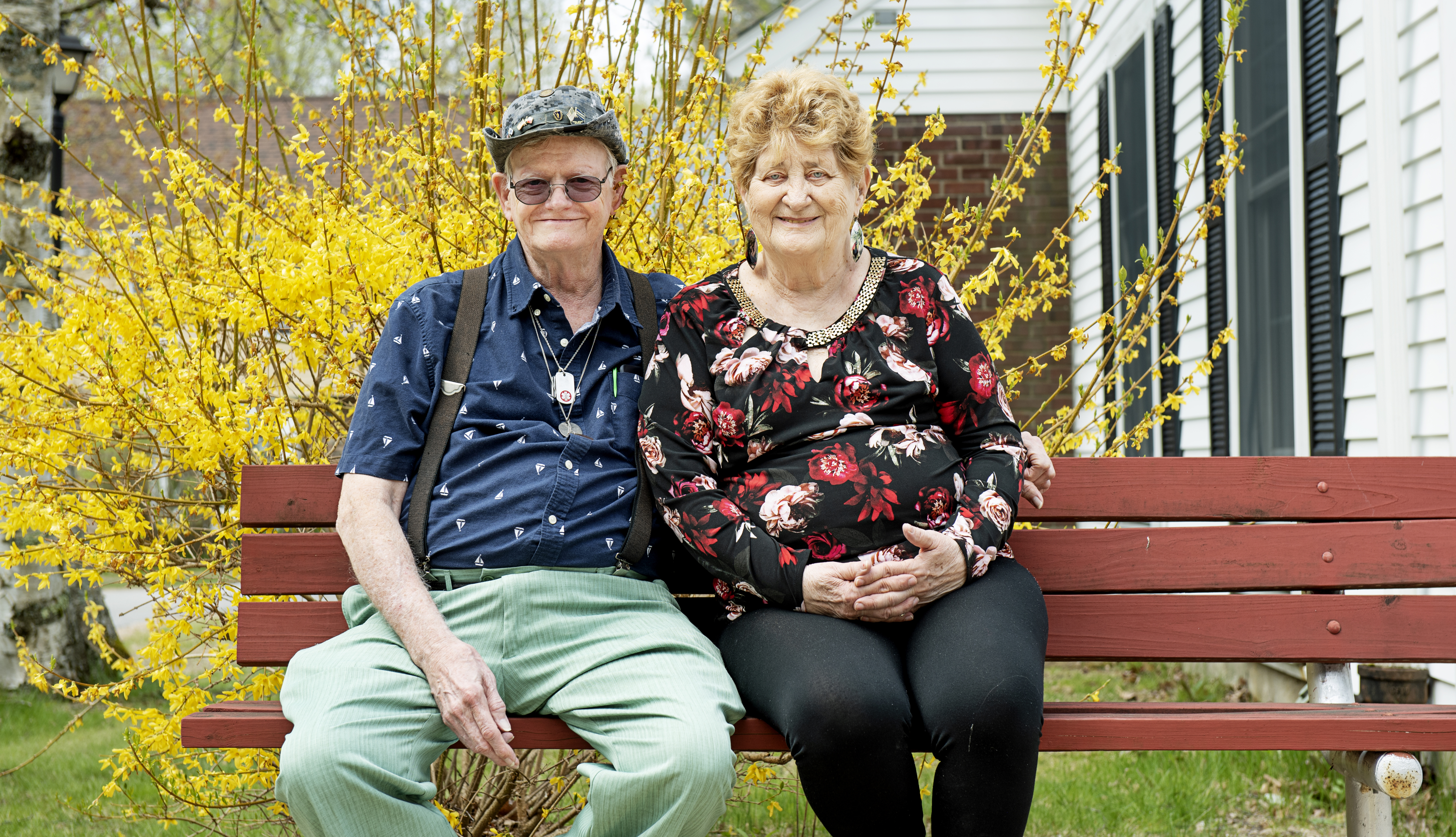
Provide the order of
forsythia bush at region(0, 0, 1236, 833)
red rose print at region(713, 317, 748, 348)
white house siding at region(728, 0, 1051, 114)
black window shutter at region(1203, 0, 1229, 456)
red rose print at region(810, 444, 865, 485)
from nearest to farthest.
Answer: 1. red rose print at region(810, 444, 865, 485)
2. red rose print at region(713, 317, 748, 348)
3. forsythia bush at region(0, 0, 1236, 833)
4. black window shutter at region(1203, 0, 1229, 456)
5. white house siding at region(728, 0, 1051, 114)

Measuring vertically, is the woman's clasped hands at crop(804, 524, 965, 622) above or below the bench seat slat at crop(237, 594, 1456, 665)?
above

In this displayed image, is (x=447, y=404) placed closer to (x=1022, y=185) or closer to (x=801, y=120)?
(x=801, y=120)

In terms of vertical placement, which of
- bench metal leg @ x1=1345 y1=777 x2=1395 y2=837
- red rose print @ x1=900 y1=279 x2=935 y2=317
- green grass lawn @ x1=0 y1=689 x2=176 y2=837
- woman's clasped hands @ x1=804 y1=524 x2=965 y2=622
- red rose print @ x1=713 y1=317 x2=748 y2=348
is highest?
red rose print @ x1=900 y1=279 x2=935 y2=317

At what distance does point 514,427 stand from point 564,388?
0.44ft

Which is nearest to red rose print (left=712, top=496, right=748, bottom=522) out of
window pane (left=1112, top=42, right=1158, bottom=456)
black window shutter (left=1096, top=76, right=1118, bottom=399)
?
window pane (left=1112, top=42, right=1158, bottom=456)

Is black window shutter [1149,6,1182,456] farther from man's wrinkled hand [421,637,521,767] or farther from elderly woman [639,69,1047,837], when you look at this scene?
man's wrinkled hand [421,637,521,767]

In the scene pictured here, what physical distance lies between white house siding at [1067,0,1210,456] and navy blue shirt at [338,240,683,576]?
281cm

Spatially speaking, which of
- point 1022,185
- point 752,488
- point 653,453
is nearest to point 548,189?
point 653,453

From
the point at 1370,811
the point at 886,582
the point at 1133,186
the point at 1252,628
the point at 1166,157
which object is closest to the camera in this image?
the point at 886,582

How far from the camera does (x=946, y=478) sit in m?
2.45

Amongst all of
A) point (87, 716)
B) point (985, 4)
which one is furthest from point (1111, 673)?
point (87, 716)

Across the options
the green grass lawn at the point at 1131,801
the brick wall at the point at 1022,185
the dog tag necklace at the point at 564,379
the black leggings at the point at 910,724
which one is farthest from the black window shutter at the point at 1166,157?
the black leggings at the point at 910,724

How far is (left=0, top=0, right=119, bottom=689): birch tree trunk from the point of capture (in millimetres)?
5852

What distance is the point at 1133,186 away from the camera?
725cm
